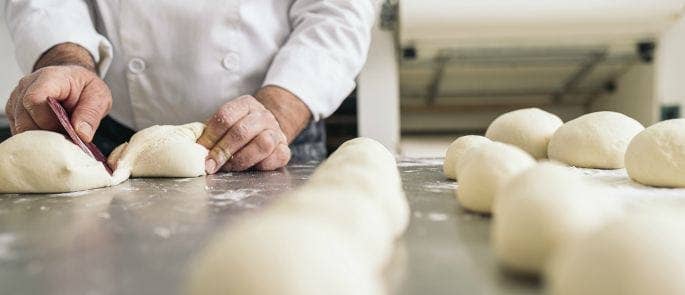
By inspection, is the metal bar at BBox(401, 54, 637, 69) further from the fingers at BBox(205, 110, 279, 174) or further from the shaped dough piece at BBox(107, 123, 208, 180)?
the shaped dough piece at BBox(107, 123, 208, 180)

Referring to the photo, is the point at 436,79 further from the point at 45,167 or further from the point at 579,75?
the point at 45,167

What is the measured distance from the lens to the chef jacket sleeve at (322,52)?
1.53 meters

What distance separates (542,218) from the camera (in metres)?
0.55

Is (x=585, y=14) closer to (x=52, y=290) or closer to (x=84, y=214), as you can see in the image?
(x=84, y=214)

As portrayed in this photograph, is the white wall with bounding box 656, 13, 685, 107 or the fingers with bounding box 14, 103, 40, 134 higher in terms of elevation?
the fingers with bounding box 14, 103, 40, 134

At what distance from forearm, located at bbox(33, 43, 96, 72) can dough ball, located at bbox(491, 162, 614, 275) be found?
127 centimetres

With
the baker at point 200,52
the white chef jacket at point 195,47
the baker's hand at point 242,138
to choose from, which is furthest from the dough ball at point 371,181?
the white chef jacket at point 195,47

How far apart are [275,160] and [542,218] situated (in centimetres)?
93

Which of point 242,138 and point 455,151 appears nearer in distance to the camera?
point 455,151

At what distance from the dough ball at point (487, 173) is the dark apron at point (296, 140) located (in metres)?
0.94

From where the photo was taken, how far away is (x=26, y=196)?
1.07 m

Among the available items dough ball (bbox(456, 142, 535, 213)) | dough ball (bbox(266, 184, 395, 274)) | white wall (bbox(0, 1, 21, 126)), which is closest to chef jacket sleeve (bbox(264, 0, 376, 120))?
dough ball (bbox(456, 142, 535, 213))

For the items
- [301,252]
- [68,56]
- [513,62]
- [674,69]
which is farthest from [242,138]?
[674,69]

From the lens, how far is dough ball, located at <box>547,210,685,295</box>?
38 centimetres
